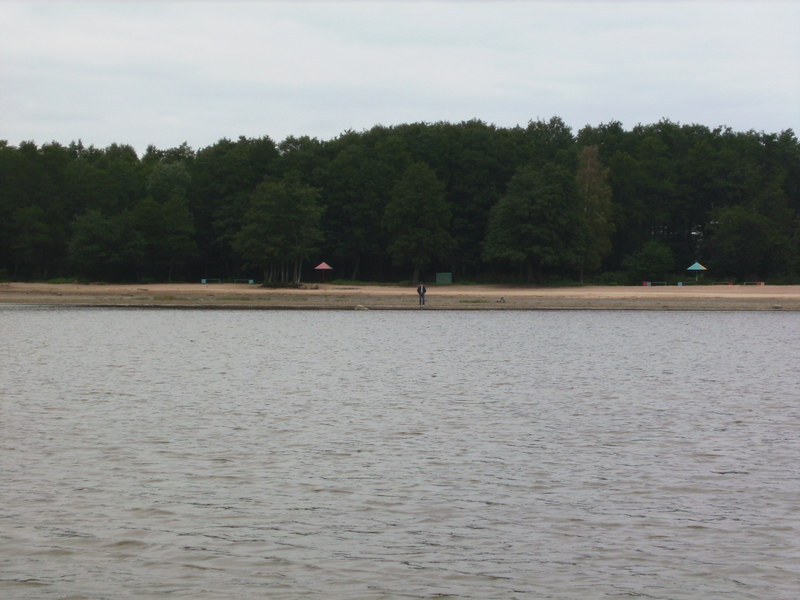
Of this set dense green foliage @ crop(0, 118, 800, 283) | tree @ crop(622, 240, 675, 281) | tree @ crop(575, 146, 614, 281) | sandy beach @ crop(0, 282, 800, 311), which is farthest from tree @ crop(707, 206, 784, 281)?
tree @ crop(575, 146, 614, 281)

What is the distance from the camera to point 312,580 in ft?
33.4

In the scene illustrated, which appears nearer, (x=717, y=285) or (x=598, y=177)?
(x=717, y=285)

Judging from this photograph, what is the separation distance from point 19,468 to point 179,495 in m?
3.50

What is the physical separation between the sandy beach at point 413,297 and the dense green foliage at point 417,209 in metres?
8.31

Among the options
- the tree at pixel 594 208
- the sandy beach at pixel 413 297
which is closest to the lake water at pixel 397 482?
the sandy beach at pixel 413 297

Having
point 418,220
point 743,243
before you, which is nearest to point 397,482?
point 418,220

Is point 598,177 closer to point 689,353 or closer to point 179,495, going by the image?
point 689,353

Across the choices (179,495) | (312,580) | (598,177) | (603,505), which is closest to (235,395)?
(179,495)

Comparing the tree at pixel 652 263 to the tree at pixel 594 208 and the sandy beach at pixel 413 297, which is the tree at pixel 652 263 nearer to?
the tree at pixel 594 208

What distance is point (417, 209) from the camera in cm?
11325

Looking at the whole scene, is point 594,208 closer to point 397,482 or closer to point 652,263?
point 652,263

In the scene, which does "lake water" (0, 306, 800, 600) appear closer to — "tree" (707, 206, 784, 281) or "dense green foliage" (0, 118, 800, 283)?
"dense green foliage" (0, 118, 800, 283)

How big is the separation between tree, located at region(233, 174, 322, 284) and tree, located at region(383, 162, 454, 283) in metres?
9.89

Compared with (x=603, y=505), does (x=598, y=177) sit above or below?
above
